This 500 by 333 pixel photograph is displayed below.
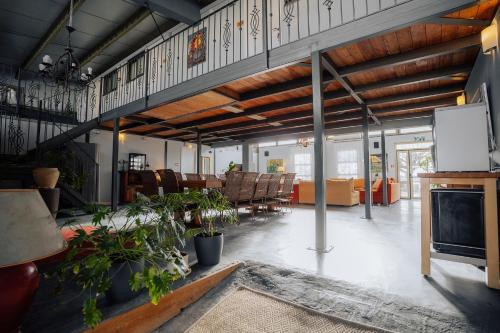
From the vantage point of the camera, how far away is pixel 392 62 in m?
3.67

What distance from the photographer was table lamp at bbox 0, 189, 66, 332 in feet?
2.61

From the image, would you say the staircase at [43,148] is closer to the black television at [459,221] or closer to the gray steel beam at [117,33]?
the gray steel beam at [117,33]

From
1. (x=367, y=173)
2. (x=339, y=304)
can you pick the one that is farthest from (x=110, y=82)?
(x=339, y=304)

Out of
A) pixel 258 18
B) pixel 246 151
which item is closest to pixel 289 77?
pixel 258 18

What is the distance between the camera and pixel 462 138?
2.14m

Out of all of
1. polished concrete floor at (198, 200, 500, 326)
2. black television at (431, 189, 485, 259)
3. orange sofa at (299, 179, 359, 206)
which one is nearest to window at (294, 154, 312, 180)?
orange sofa at (299, 179, 359, 206)

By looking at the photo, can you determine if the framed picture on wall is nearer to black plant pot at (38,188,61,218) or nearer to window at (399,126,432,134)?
black plant pot at (38,188,61,218)

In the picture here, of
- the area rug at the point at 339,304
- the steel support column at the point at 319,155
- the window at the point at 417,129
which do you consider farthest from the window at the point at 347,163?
the area rug at the point at 339,304

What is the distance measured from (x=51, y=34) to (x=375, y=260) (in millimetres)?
8394

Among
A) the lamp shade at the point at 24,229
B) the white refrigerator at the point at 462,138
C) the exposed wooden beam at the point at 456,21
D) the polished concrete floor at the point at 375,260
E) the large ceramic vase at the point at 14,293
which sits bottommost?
the polished concrete floor at the point at 375,260

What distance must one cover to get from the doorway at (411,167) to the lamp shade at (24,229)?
42.0 feet

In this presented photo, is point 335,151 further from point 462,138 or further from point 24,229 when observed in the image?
point 24,229

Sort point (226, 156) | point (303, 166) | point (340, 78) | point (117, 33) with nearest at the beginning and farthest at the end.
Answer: point (340, 78), point (117, 33), point (303, 166), point (226, 156)

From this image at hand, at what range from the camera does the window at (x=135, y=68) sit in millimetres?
6981
